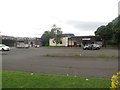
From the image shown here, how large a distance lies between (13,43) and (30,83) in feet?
269

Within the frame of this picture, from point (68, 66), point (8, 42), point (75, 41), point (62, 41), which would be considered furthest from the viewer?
point (62, 41)

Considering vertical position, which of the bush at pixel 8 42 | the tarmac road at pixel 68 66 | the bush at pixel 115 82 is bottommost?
the tarmac road at pixel 68 66

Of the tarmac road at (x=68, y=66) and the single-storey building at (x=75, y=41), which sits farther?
the single-storey building at (x=75, y=41)

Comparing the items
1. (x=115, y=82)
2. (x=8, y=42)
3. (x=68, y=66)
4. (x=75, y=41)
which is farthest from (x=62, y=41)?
(x=115, y=82)

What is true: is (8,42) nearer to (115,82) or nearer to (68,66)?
(68,66)

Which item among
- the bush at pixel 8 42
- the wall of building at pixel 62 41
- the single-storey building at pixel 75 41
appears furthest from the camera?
the wall of building at pixel 62 41

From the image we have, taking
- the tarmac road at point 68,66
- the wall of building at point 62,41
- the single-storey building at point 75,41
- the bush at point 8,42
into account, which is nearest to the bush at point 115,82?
the tarmac road at point 68,66

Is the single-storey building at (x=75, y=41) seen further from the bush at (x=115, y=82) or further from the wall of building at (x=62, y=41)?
the bush at (x=115, y=82)

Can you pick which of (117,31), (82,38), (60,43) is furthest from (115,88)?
(60,43)

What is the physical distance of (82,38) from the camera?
83875 mm

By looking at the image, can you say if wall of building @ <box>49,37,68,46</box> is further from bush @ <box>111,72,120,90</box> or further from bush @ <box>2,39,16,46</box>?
bush @ <box>111,72,120,90</box>

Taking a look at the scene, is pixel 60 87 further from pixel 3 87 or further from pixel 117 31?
pixel 117 31

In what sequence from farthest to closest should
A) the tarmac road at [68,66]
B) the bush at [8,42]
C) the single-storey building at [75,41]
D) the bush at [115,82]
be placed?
the bush at [8,42] < the single-storey building at [75,41] < the tarmac road at [68,66] < the bush at [115,82]

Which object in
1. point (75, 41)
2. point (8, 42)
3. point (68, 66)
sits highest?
point (75, 41)
